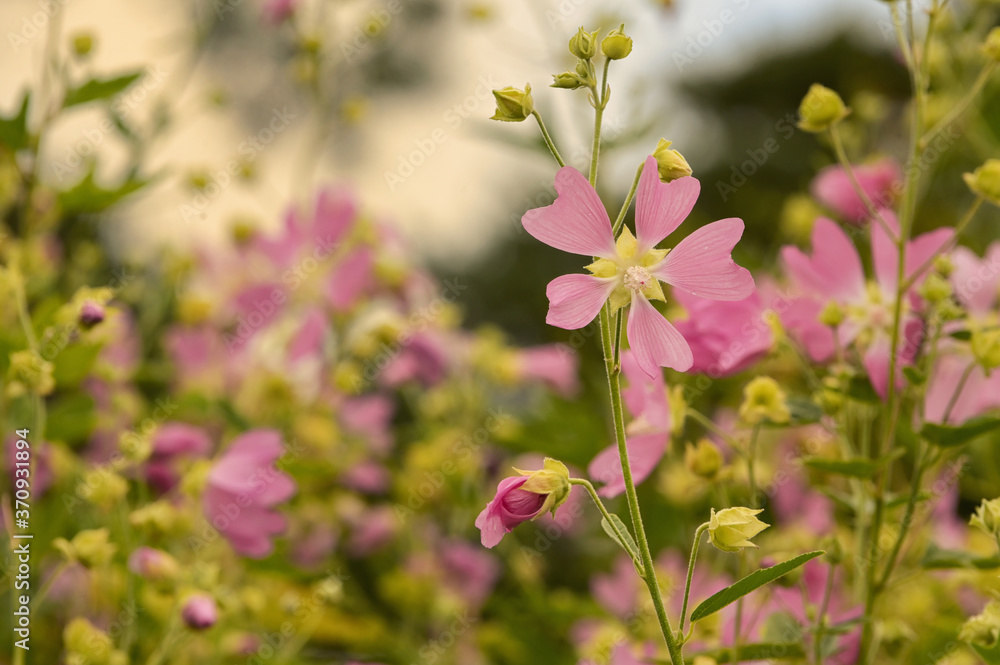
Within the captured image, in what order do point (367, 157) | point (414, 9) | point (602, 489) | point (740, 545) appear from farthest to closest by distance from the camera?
point (414, 9), point (367, 157), point (602, 489), point (740, 545)

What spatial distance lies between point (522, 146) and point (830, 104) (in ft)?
1.44

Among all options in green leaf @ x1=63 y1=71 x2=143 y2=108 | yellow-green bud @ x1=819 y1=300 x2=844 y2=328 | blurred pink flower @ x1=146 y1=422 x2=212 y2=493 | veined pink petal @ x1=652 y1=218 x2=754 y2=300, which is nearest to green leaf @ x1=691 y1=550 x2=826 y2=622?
veined pink petal @ x1=652 y1=218 x2=754 y2=300

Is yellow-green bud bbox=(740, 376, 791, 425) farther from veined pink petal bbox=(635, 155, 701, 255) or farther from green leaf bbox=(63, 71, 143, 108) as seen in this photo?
green leaf bbox=(63, 71, 143, 108)

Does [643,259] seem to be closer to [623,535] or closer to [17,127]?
[623,535]

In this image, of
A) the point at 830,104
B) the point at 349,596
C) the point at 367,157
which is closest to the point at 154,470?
the point at 349,596

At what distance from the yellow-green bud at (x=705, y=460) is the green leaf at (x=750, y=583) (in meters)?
0.18

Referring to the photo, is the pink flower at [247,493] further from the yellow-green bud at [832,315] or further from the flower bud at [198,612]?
the yellow-green bud at [832,315]

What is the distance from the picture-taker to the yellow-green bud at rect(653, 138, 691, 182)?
0.42m

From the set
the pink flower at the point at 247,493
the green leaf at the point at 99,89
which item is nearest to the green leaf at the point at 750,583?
the pink flower at the point at 247,493

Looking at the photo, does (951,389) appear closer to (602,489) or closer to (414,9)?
(602,489)

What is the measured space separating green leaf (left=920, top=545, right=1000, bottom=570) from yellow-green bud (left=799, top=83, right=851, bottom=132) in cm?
29

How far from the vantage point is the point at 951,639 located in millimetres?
652

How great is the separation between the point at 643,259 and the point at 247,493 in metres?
0.45

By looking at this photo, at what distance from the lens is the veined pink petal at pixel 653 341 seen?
42cm
